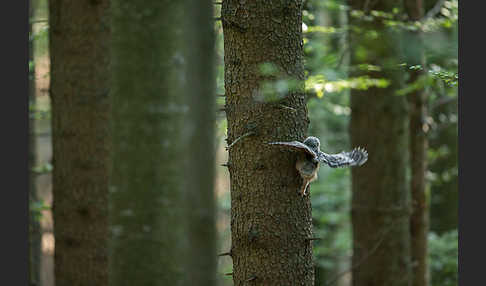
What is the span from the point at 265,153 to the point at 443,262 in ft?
21.7

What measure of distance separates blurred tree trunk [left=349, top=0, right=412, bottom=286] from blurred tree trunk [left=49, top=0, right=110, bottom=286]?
10.8 feet

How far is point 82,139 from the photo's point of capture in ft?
17.5

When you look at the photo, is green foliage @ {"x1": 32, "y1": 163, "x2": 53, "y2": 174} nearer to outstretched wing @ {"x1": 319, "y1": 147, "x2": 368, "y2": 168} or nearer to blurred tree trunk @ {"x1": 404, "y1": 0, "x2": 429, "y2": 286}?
outstretched wing @ {"x1": 319, "y1": 147, "x2": 368, "y2": 168}

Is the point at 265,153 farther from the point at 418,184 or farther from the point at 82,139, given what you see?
the point at 418,184

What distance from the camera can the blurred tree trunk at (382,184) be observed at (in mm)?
6531

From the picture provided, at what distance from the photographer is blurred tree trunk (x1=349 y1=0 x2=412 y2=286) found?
6531 mm

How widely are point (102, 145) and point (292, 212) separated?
302 centimetres

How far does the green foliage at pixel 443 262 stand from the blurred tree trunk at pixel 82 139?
565cm

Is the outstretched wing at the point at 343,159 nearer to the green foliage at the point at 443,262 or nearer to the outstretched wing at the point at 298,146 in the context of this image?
the outstretched wing at the point at 298,146

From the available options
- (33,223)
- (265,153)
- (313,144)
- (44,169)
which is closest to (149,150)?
(265,153)

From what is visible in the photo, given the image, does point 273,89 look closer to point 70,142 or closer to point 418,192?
point 70,142

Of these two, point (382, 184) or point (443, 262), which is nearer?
point (382, 184)

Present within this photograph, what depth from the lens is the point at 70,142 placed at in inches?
211

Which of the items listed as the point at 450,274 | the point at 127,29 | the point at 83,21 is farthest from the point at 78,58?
the point at 450,274
